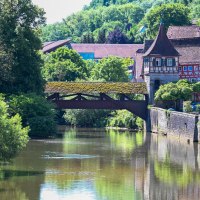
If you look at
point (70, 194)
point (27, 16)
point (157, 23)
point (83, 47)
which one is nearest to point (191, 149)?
point (27, 16)

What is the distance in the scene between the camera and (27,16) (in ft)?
313

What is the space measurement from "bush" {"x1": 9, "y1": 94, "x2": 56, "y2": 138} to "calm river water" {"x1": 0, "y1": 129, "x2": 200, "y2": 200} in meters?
1.74

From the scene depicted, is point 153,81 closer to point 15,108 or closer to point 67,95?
point 67,95

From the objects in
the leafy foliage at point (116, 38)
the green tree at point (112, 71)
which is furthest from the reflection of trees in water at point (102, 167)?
the leafy foliage at point (116, 38)

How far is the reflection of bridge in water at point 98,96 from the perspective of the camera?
101375 millimetres

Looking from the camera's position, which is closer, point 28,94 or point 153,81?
point 28,94

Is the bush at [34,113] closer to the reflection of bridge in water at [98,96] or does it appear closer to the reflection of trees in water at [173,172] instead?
the reflection of trees in water at [173,172]

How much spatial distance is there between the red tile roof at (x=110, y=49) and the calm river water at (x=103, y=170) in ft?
239

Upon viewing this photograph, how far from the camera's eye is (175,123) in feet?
307

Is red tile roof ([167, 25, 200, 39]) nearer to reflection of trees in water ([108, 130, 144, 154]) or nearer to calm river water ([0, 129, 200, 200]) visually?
reflection of trees in water ([108, 130, 144, 154])

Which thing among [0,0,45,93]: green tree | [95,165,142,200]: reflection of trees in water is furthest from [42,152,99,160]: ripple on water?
[0,0,45,93]: green tree

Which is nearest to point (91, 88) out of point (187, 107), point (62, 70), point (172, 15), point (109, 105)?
point (109, 105)

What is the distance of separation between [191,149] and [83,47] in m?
88.3

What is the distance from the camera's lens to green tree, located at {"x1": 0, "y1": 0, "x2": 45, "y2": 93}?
9431cm
